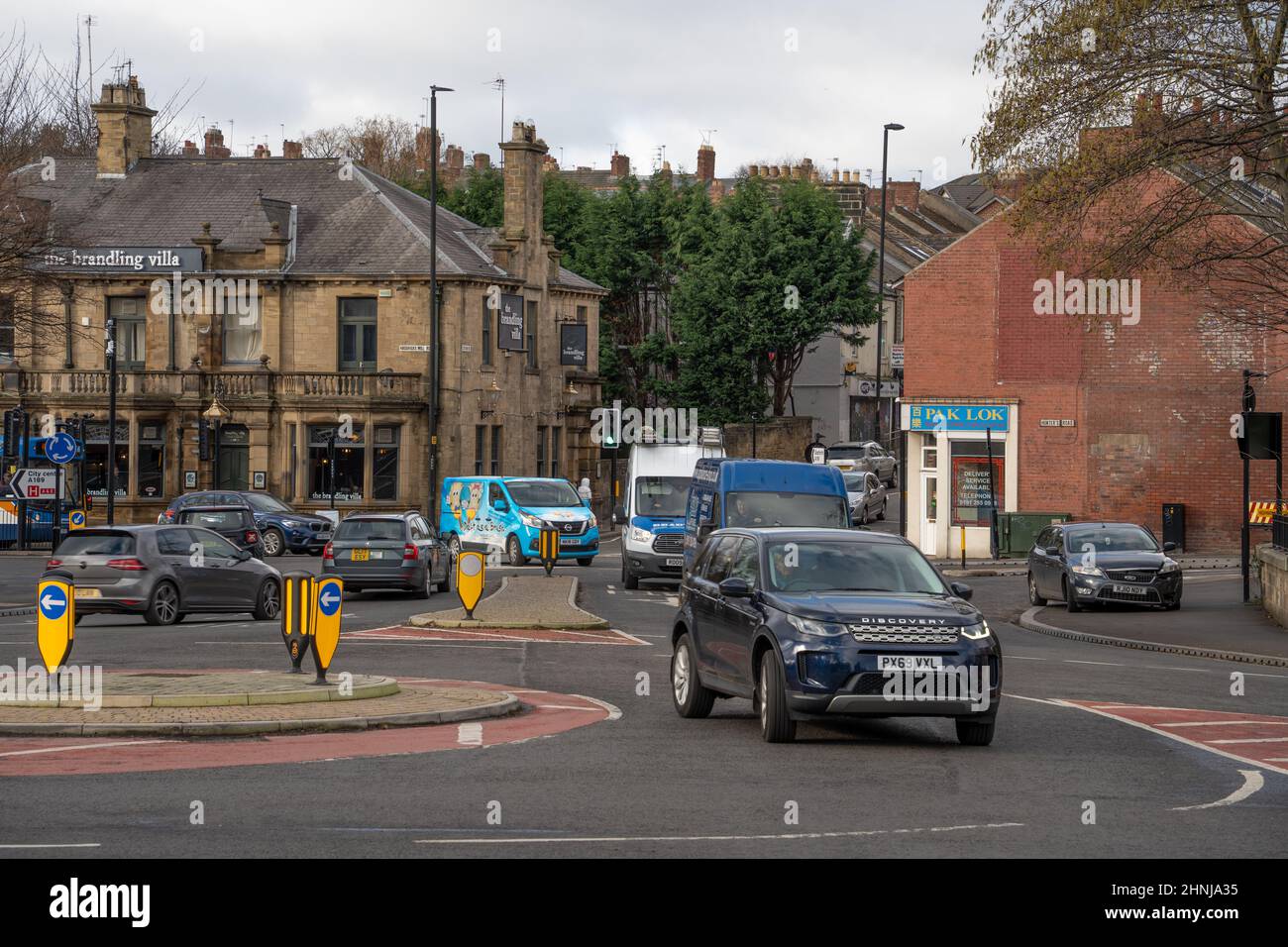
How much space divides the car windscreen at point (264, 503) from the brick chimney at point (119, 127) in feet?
65.9

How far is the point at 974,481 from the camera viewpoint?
49.7 meters

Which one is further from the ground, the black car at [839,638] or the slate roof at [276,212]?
the slate roof at [276,212]

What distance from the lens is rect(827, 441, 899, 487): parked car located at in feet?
204

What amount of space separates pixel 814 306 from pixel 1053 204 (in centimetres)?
4440

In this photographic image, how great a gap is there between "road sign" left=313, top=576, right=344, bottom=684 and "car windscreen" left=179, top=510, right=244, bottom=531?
87.0 feet

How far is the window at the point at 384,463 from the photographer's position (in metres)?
60.3

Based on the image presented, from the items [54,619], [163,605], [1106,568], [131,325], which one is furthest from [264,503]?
[54,619]

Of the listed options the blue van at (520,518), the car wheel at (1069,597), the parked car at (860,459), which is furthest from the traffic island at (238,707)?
the parked car at (860,459)

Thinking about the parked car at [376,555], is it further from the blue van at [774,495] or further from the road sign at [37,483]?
the road sign at [37,483]

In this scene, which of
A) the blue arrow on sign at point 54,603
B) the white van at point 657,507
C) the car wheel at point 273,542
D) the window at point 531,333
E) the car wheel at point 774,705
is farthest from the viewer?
the window at point 531,333

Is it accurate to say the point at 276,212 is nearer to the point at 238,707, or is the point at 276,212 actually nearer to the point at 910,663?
the point at 238,707

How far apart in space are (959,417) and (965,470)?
1.45m
